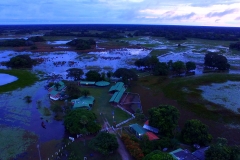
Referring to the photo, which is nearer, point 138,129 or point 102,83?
point 138,129

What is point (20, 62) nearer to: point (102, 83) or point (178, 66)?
point (102, 83)

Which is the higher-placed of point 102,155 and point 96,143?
point 96,143

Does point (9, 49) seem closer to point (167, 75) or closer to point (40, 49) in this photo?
point (40, 49)

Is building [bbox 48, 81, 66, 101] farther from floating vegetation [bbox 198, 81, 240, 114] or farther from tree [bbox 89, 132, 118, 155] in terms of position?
floating vegetation [bbox 198, 81, 240, 114]

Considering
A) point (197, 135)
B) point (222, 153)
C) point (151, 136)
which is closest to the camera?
point (222, 153)

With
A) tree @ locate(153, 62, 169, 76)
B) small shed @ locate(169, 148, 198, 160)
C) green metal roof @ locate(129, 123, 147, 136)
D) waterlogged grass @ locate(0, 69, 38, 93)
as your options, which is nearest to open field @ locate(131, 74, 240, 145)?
tree @ locate(153, 62, 169, 76)

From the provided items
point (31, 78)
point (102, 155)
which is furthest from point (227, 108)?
point (31, 78)

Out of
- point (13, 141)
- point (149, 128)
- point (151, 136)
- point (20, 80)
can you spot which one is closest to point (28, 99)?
point (13, 141)
